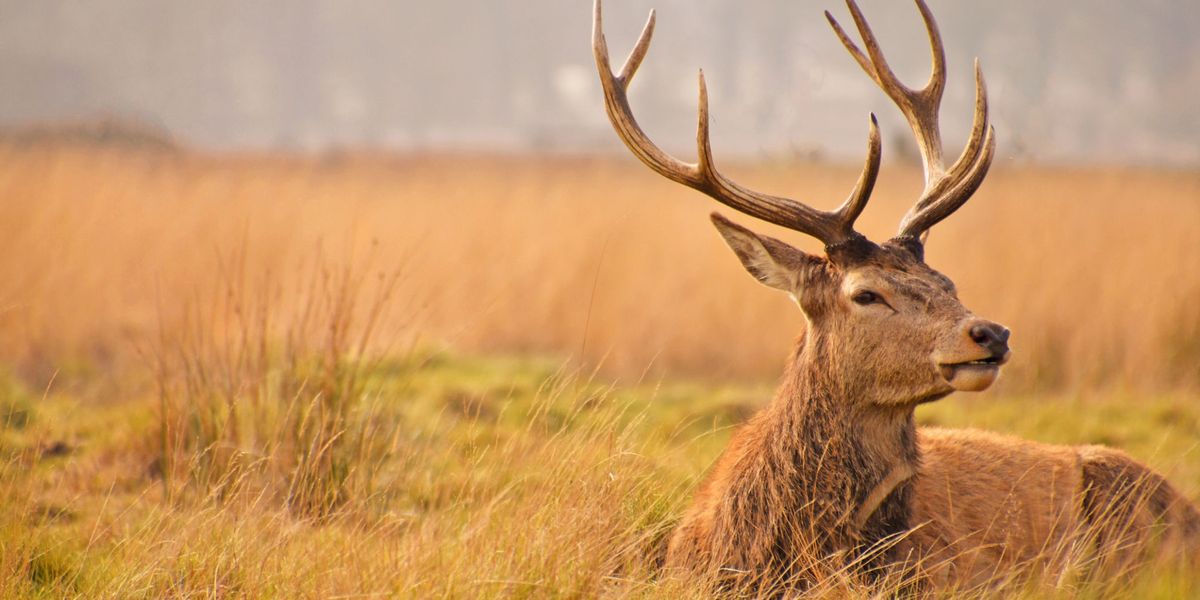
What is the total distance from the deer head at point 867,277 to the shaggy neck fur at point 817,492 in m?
0.09

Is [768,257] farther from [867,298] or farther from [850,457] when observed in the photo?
[850,457]

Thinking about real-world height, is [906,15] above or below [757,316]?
above

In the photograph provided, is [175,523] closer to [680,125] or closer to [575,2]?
[680,125]

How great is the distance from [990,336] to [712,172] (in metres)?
1.10

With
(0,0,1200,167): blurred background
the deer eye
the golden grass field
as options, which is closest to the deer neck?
the deer eye

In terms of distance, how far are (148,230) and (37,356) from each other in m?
2.14

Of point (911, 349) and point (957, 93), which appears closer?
point (911, 349)

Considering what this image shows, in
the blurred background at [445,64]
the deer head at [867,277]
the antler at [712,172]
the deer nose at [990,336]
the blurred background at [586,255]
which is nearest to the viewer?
the deer nose at [990,336]

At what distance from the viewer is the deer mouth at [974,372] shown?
351cm

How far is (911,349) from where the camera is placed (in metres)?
3.70

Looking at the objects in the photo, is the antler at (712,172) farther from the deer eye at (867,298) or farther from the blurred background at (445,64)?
the blurred background at (445,64)

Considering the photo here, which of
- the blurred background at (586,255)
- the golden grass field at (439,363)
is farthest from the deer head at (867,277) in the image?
the golden grass field at (439,363)

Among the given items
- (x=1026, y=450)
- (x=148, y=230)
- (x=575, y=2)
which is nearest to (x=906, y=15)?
(x=148, y=230)

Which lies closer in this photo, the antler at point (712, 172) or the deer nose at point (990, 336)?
the deer nose at point (990, 336)
